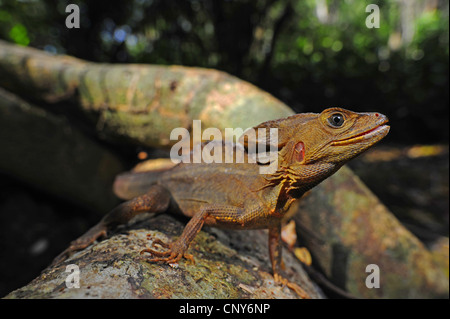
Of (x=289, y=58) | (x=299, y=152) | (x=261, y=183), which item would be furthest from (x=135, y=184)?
(x=289, y=58)

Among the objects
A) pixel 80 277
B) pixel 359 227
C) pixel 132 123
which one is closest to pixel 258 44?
pixel 132 123

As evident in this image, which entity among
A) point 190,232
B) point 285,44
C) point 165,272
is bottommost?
point 165,272

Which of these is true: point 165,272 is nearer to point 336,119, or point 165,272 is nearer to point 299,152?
point 299,152

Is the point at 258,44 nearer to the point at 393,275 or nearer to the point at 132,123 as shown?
the point at 132,123

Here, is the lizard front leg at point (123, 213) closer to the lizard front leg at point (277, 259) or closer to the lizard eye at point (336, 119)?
the lizard front leg at point (277, 259)

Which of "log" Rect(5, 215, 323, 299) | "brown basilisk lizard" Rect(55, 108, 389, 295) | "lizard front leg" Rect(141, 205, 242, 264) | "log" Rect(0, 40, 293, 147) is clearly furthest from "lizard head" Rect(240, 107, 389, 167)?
"log" Rect(0, 40, 293, 147)

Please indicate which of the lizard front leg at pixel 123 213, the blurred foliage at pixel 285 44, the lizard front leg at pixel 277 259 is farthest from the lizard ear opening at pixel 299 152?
the blurred foliage at pixel 285 44
